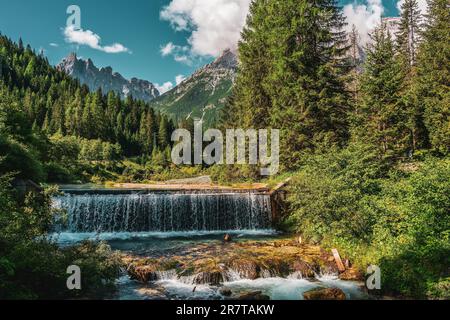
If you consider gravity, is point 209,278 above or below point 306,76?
below

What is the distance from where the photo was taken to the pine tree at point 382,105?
66.9 feet

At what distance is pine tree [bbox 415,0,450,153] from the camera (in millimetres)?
23000

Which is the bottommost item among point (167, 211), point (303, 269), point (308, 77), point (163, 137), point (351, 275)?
point (351, 275)

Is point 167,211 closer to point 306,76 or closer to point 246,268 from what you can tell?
point 246,268

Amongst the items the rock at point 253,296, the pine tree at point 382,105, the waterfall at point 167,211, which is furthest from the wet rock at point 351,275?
the pine tree at point 382,105

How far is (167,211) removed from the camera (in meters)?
23.0

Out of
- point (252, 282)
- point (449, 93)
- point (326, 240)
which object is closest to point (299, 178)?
point (326, 240)

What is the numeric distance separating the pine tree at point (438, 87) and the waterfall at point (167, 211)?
13247mm

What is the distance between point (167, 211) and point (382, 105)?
1594 centimetres

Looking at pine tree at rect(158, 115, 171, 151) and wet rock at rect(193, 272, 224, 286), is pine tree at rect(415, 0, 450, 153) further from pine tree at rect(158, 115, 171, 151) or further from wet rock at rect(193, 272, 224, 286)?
pine tree at rect(158, 115, 171, 151)

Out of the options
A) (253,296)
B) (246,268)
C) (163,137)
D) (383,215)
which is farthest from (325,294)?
(163,137)

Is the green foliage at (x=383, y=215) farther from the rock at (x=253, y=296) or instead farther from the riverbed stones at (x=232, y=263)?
the rock at (x=253, y=296)
